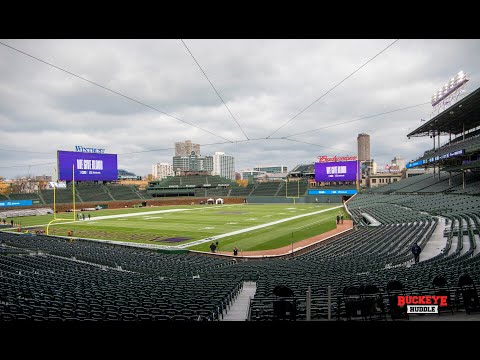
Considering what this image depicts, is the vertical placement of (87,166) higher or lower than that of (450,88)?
lower

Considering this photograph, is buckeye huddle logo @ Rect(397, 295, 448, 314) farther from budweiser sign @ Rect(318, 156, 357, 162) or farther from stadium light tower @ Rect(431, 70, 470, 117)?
budweiser sign @ Rect(318, 156, 357, 162)

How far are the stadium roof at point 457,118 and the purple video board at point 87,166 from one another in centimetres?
7059

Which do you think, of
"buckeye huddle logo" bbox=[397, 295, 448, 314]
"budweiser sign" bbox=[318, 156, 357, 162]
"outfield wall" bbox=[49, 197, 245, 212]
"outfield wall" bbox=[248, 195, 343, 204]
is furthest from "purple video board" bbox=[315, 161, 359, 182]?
"buckeye huddle logo" bbox=[397, 295, 448, 314]

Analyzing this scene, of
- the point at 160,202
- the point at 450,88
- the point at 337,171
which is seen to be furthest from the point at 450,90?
the point at 160,202

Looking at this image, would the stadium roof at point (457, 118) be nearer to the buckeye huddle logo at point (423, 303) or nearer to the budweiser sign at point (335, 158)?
the budweiser sign at point (335, 158)

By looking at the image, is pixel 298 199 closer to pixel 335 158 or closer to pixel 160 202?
pixel 335 158

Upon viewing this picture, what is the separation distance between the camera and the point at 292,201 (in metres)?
79.6

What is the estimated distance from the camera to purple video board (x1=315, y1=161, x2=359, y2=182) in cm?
7781

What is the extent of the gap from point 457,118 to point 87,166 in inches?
3021

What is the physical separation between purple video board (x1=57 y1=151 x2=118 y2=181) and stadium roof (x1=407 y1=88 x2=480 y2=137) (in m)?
70.6

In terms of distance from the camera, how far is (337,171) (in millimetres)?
79062

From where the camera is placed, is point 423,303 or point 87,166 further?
point 87,166
